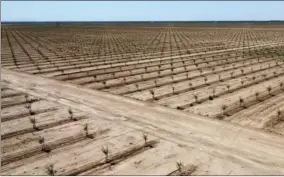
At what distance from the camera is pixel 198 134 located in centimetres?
691

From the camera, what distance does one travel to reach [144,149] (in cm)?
627

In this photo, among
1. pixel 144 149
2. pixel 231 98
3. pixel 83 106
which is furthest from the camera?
pixel 231 98

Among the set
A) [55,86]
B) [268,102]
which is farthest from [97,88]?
[268,102]

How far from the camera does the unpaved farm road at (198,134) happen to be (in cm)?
562

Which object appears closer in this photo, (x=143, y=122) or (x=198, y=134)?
(x=198, y=134)

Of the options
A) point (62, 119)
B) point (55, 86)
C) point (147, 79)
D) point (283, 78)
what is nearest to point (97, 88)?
point (55, 86)

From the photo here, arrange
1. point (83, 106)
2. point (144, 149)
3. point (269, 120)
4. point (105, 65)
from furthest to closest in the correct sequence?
point (105, 65) < point (83, 106) < point (269, 120) < point (144, 149)

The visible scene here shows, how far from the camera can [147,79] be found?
13.0 meters

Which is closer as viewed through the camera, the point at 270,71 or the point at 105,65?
the point at 270,71

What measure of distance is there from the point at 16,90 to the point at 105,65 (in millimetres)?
5946

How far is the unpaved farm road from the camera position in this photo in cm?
562

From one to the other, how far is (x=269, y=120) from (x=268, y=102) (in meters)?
1.69

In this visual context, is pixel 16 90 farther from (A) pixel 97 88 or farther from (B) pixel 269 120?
(B) pixel 269 120

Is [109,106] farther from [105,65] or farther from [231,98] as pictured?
[105,65]
